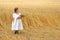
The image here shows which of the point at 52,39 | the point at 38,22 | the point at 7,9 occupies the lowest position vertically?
the point at 52,39

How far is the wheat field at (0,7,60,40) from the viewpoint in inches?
303

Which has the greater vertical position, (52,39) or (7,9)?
(7,9)

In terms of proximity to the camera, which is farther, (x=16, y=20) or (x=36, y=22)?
(x=36, y=22)

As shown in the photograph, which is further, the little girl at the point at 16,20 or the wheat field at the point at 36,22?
the wheat field at the point at 36,22

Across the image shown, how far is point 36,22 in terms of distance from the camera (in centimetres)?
884

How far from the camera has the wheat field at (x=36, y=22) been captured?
7.69 metres

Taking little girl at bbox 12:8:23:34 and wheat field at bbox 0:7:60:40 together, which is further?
wheat field at bbox 0:7:60:40

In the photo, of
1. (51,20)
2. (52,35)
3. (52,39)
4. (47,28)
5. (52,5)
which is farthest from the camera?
(52,5)

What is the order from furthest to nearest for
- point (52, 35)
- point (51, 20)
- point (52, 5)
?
1. point (52, 5)
2. point (51, 20)
3. point (52, 35)

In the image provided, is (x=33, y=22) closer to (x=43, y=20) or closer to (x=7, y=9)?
(x=43, y=20)
